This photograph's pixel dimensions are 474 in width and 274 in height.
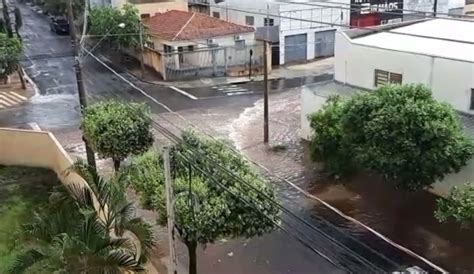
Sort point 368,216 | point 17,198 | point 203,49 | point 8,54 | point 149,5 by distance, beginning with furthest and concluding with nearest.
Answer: point 149,5 < point 203,49 < point 8,54 < point 17,198 < point 368,216

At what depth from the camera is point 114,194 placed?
38.1 feet

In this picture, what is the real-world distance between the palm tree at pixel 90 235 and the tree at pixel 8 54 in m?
19.0

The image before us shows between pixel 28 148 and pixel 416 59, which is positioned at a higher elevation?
pixel 416 59

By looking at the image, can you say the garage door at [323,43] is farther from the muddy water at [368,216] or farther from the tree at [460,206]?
the tree at [460,206]

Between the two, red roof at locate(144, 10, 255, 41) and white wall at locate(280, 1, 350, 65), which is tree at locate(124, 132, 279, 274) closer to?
red roof at locate(144, 10, 255, 41)

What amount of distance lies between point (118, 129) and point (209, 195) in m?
6.13

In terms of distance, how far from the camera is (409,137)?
15.3m

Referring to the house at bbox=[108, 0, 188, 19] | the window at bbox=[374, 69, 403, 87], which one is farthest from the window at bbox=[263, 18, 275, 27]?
the window at bbox=[374, 69, 403, 87]

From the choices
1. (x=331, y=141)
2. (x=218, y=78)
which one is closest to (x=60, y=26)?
(x=218, y=78)

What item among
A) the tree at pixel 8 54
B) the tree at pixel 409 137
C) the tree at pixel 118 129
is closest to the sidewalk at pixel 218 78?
the tree at pixel 8 54

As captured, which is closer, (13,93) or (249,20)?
(13,93)

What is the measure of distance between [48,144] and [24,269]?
1117cm

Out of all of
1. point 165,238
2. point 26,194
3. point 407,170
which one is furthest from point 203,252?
point 26,194

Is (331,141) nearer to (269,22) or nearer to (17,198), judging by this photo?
(17,198)
